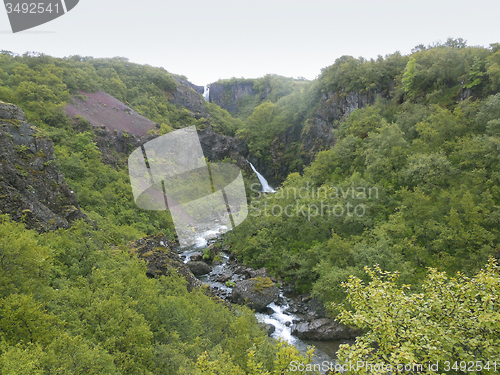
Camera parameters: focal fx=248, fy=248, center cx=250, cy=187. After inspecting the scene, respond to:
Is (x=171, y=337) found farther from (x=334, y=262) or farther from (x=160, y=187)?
(x=160, y=187)

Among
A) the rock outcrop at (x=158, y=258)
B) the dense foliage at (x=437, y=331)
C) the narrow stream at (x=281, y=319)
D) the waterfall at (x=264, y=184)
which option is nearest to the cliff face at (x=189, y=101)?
the waterfall at (x=264, y=184)

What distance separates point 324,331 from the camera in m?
17.4

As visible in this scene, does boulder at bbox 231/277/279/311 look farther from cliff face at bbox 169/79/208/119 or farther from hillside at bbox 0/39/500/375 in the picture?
cliff face at bbox 169/79/208/119

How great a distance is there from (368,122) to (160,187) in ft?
107

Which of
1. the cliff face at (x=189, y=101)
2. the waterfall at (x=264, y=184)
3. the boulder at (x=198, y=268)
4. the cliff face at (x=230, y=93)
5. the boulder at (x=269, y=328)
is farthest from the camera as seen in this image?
the cliff face at (x=230, y=93)

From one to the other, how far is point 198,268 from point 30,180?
15.8 metres

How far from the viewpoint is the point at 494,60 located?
2600cm

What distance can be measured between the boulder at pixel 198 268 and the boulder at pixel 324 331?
36.2 feet

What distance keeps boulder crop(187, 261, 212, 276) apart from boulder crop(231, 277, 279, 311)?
563 centimetres

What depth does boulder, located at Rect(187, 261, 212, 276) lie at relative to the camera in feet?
83.5

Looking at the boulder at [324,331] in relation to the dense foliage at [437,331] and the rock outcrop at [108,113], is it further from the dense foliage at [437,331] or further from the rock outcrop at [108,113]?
the rock outcrop at [108,113]

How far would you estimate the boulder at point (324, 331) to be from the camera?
56.4 feet

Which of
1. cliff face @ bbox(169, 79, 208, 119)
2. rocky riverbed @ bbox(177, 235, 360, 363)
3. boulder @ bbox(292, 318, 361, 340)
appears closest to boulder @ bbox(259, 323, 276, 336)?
rocky riverbed @ bbox(177, 235, 360, 363)

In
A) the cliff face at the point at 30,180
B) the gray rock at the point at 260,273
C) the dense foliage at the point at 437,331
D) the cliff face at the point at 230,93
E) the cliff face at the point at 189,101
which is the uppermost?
the cliff face at the point at 230,93
